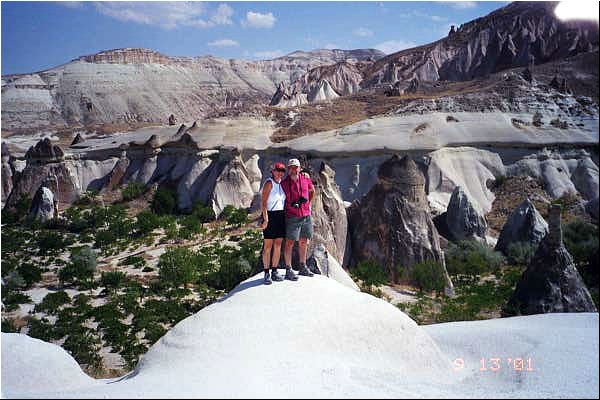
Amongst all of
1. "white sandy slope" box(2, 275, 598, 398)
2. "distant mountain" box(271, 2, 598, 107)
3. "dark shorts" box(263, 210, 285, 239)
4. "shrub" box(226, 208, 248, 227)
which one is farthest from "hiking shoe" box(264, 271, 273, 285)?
"distant mountain" box(271, 2, 598, 107)

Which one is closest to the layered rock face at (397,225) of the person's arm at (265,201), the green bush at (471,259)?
the green bush at (471,259)

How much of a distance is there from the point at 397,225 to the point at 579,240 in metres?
3.92

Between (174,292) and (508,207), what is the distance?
1322 cm

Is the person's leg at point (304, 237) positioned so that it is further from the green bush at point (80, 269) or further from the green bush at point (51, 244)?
the green bush at point (51, 244)

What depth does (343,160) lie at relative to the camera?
2194cm

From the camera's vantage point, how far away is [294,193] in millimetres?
5324

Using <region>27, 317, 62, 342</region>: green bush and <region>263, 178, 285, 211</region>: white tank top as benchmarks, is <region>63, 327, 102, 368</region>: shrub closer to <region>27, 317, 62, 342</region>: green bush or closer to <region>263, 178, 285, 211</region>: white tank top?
<region>27, 317, 62, 342</region>: green bush

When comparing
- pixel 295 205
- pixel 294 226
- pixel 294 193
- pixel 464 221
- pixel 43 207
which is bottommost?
pixel 464 221

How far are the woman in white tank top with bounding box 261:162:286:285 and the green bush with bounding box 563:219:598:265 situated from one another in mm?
6282

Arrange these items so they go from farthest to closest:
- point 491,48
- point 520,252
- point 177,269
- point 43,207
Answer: point 491,48
point 43,207
point 520,252
point 177,269

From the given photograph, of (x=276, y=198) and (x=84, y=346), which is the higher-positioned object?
(x=276, y=198)

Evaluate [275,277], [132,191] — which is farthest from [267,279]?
[132,191]
